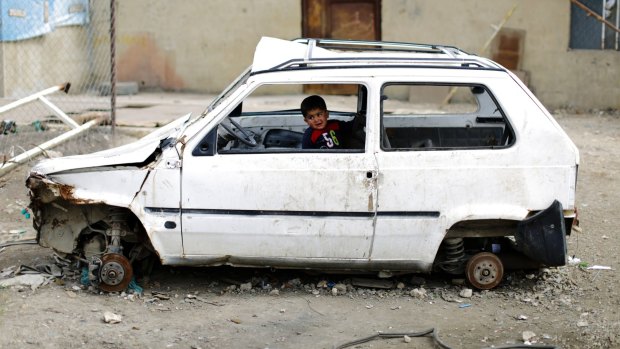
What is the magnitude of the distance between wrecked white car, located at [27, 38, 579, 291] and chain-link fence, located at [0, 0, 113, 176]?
15.7 feet

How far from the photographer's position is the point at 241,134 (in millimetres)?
6293

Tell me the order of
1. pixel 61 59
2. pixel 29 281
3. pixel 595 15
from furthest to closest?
pixel 61 59 < pixel 595 15 < pixel 29 281

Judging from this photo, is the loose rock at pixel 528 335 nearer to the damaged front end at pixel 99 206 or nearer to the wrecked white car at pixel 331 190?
the wrecked white car at pixel 331 190

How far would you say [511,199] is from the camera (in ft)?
19.0

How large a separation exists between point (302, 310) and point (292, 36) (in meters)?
10.7

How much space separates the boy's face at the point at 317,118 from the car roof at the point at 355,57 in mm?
409

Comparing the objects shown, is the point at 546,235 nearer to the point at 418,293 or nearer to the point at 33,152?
the point at 418,293

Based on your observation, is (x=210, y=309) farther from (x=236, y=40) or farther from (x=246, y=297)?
(x=236, y=40)

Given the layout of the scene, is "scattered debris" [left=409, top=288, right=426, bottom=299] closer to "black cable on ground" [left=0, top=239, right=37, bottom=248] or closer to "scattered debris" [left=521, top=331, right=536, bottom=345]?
"scattered debris" [left=521, top=331, right=536, bottom=345]

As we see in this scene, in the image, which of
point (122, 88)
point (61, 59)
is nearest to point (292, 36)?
point (122, 88)

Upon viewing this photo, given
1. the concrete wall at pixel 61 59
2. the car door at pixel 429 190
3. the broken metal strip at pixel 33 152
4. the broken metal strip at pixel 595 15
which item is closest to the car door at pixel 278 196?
the car door at pixel 429 190

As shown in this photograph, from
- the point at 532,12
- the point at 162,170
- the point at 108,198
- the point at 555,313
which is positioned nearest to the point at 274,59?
the point at 162,170

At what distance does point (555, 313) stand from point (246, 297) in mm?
2148

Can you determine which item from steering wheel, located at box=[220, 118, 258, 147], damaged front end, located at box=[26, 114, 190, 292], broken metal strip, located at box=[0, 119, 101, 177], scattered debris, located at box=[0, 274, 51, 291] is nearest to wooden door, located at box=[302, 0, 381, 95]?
broken metal strip, located at box=[0, 119, 101, 177]
